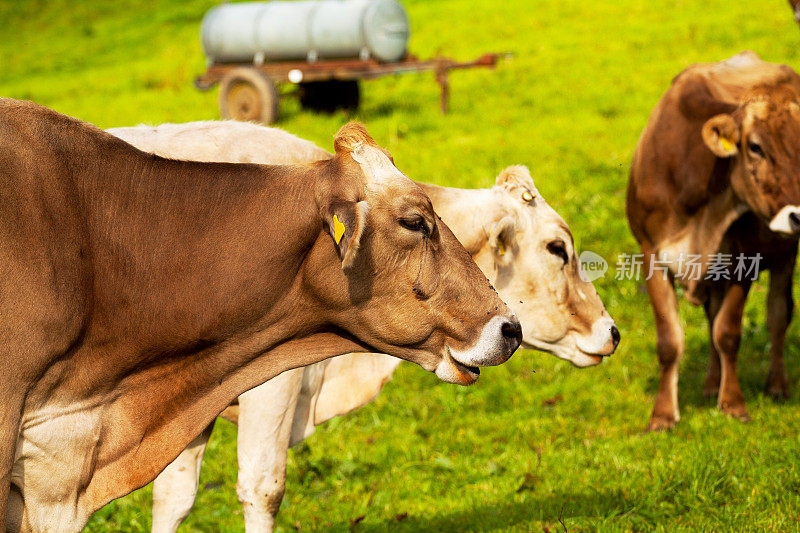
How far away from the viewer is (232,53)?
16.3 m

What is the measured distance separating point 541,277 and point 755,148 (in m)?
2.68

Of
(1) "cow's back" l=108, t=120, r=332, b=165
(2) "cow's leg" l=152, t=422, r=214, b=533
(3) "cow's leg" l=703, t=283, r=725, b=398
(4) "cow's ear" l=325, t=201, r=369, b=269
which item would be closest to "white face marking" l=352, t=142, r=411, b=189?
(4) "cow's ear" l=325, t=201, r=369, b=269

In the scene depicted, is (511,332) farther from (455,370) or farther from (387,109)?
(387,109)

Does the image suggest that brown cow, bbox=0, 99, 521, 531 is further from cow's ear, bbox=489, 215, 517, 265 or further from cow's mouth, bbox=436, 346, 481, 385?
cow's ear, bbox=489, 215, 517, 265

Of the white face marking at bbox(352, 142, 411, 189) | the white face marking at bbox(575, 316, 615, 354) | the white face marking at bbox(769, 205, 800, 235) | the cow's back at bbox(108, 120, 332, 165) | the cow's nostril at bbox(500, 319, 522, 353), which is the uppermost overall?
the white face marking at bbox(352, 142, 411, 189)

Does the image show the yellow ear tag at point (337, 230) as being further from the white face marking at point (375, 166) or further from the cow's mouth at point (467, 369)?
the cow's mouth at point (467, 369)

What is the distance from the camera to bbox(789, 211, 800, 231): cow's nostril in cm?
636

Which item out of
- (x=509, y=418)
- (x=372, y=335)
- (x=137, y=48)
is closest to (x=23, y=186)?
(x=372, y=335)

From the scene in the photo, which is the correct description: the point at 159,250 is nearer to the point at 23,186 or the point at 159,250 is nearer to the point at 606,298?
the point at 23,186

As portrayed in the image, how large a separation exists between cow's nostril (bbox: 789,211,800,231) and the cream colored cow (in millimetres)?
2076

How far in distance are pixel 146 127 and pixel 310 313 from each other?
182cm

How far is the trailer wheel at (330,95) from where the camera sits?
53.2 ft

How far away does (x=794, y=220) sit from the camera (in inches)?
251

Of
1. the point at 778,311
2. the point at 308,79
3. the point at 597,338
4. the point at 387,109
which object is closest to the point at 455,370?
the point at 597,338
